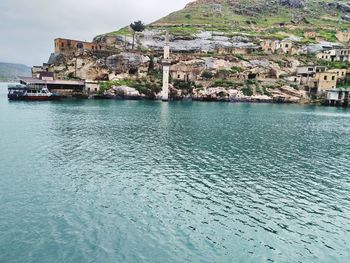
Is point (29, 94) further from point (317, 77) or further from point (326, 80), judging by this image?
point (326, 80)

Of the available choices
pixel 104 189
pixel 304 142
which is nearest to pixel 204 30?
pixel 304 142

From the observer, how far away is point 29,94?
346 ft

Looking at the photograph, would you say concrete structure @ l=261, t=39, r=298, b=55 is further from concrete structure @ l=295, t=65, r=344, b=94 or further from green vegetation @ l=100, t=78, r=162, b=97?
green vegetation @ l=100, t=78, r=162, b=97

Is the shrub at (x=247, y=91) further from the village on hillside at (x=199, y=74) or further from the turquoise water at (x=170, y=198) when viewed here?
the turquoise water at (x=170, y=198)

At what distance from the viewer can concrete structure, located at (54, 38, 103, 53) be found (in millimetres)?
130500

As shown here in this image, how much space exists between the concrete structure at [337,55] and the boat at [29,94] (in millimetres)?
124291

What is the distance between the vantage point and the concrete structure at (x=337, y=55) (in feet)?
473

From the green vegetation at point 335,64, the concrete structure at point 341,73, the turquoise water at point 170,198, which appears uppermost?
the green vegetation at point 335,64

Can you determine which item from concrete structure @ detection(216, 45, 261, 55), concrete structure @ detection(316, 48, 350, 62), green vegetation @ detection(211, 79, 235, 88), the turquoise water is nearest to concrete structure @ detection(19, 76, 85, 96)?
green vegetation @ detection(211, 79, 235, 88)

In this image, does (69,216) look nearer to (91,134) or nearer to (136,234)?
(136,234)

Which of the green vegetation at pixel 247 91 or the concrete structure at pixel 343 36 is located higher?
the concrete structure at pixel 343 36

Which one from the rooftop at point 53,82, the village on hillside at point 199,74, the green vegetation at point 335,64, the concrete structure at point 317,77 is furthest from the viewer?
the green vegetation at point 335,64

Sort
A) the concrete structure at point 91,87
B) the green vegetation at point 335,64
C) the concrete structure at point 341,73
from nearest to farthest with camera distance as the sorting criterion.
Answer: the concrete structure at point 91,87 → the concrete structure at point 341,73 → the green vegetation at point 335,64

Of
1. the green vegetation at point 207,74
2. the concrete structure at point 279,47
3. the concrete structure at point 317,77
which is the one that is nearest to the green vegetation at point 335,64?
the concrete structure at point 317,77
